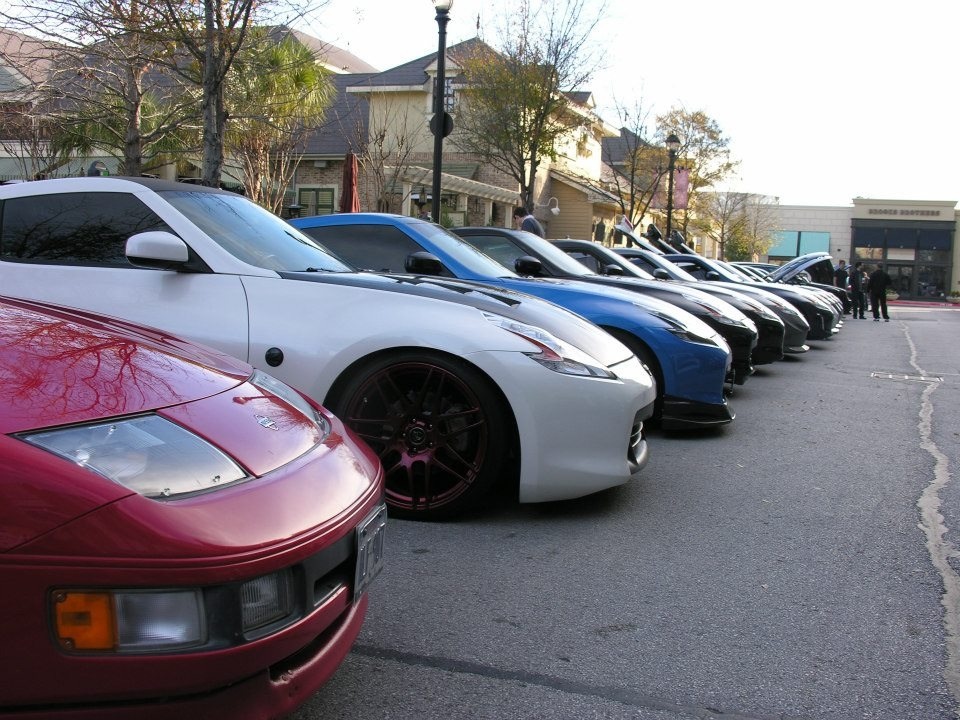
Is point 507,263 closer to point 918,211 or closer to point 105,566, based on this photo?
point 105,566

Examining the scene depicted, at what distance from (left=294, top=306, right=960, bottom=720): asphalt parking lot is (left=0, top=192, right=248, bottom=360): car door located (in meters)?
1.31

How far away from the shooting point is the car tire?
13.2ft

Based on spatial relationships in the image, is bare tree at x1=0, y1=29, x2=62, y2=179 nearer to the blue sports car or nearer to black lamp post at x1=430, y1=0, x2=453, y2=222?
the blue sports car

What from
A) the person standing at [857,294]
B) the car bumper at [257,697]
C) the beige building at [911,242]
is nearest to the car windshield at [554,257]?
the car bumper at [257,697]

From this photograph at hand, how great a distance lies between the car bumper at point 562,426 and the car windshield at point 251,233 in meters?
1.24

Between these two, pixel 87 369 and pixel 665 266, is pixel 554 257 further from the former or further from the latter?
pixel 87 369

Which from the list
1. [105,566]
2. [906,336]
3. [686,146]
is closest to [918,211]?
[686,146]

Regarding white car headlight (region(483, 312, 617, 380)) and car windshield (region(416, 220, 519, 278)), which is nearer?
white car headlight (region(483, 312, 617, 380))

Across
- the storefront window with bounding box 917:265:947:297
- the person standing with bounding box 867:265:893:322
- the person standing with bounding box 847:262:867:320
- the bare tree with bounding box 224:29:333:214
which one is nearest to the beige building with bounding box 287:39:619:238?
the bare tree with bounding box 224:29:333:214

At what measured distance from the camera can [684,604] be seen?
10.9ft

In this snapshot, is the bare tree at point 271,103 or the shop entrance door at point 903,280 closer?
the bare tree at point 271,103

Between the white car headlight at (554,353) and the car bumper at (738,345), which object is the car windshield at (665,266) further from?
the white car headlight at (554,353)

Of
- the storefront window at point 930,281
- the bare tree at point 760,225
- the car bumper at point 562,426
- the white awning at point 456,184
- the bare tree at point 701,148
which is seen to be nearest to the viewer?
the car bumper at point 562,426

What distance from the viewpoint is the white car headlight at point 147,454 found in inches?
72.4
